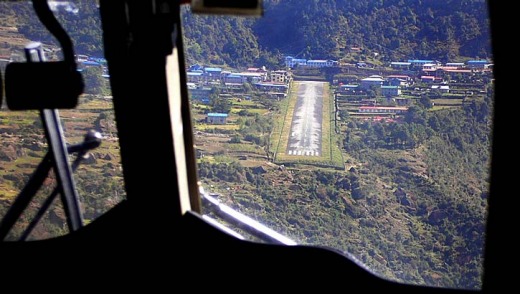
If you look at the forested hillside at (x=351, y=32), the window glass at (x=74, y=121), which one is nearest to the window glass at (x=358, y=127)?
the forested hillside at (x=351, y=32)

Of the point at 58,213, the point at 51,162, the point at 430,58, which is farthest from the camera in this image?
the point at 430,58

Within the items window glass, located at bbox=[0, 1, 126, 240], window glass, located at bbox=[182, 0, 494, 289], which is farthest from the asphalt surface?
A: window glass, located at bbox=[0, 1, 126, 240]

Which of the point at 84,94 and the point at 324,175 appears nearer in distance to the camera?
the point at 84,94

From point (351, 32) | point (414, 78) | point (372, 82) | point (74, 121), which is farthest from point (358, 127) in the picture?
point (74, 121)

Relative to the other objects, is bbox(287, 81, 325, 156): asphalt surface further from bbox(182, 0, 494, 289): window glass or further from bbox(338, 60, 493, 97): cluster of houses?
bbox(338, 60, 493, 97): cluster of houses

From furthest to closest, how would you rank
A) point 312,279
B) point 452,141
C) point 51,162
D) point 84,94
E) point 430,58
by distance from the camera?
point 452,141
point 430,58
point 51,162
point 84,94
point 312,279

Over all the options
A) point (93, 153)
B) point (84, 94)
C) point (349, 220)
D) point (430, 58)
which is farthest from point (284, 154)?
point (84, 94)

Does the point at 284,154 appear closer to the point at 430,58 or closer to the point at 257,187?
the point at 257,187

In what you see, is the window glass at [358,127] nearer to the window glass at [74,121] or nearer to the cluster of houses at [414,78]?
the cluster of houses at [414,78]
